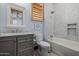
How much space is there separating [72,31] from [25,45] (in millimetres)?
940

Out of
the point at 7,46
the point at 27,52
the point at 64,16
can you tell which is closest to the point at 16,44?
the point at 7,46

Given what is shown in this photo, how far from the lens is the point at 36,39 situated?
6.80ft

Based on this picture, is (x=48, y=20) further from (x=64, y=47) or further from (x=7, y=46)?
A: (x=7, y=46)

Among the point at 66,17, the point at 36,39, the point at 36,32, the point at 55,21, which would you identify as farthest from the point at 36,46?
the point at 66,17

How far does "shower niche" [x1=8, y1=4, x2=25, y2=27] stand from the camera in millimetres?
1916

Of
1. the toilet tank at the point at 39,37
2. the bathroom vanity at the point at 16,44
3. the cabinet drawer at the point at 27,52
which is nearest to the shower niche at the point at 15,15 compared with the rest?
the bathroom vanity at the point at 16,44

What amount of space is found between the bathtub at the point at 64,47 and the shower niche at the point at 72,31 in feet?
0.27

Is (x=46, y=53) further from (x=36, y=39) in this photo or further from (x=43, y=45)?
(x=36, y=39)

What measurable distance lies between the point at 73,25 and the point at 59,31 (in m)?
0.28

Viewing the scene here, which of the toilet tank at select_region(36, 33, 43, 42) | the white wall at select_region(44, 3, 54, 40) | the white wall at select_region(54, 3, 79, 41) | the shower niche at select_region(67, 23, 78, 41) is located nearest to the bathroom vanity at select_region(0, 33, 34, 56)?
the toilet tank at select_region(36, 33, 43, 42)

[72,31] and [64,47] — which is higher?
[72,31]

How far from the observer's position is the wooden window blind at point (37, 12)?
6.58 ft

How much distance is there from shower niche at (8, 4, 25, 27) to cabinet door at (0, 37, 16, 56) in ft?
1.03

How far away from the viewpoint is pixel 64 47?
1910 millimetres
